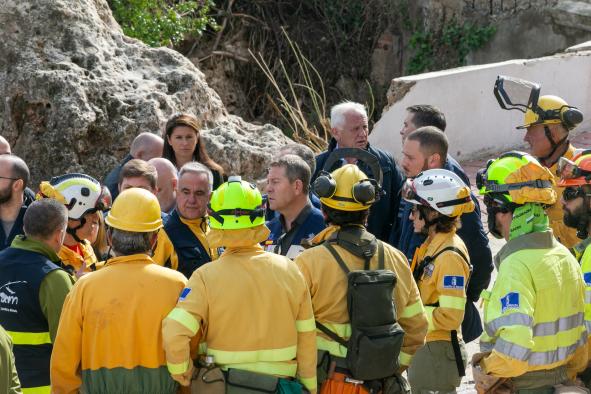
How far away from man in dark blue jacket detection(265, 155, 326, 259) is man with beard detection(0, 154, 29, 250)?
5.34 ft

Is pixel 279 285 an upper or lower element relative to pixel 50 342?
upper

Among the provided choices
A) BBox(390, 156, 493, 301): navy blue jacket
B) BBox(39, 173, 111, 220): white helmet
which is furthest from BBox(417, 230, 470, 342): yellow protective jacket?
BBox(39, 173, 111, 220): white helmet

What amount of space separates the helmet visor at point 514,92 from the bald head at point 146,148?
2713 millimetres

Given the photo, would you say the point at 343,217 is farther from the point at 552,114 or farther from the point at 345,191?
the point at 552,114

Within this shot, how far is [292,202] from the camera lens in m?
5.78

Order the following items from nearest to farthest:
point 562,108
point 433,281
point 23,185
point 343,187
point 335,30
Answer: point 343,187
point 433,281
point 23,185
point 562,108
point 335,30

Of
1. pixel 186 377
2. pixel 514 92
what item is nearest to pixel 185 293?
pixel 186 377

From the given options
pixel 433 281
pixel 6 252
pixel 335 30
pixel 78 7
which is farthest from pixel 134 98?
pixel 335 30

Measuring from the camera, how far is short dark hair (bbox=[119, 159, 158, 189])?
5.99 metres

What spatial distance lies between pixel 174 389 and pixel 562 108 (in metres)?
3.90

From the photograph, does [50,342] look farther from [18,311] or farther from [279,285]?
[279,285]

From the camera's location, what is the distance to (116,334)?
14.0 ft

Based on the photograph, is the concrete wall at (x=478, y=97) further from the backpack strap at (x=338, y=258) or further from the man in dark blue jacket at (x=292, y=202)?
the backpack strap at (x=338, y=258)

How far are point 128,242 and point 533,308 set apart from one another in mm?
1914
